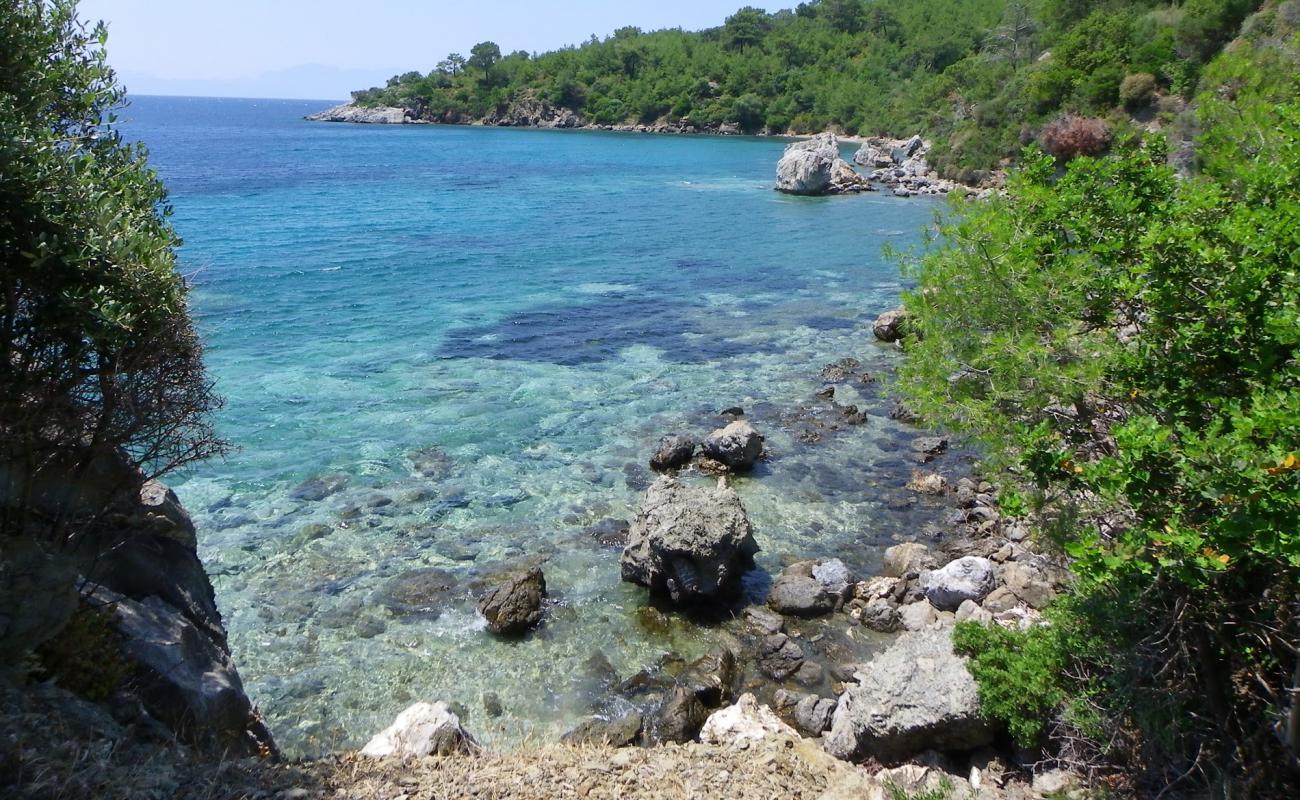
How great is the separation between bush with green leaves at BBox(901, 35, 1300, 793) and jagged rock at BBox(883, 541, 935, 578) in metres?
5.91

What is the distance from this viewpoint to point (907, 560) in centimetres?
1919

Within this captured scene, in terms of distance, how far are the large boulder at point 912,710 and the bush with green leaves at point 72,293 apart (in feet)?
35.3

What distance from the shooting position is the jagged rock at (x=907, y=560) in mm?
18891

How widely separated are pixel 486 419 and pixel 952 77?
13062 cm

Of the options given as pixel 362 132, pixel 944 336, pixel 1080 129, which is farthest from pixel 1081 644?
pixel 362 132

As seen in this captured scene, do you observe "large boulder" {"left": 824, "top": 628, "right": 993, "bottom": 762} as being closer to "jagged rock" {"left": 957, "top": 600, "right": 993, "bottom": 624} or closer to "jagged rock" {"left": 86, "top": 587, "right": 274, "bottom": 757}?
"jagged rock" {"left": 957, "top": 600, "right": 993, "bottom": 624}

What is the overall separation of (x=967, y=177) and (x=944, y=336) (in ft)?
259

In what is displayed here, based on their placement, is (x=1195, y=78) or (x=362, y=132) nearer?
(x=1195, y=78)

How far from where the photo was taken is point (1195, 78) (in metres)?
63.6

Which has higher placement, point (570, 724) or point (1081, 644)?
point (1081, 644)

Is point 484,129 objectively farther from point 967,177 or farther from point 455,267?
point 455,267

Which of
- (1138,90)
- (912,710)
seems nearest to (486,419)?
(912,710)

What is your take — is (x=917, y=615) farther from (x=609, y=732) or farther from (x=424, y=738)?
(x=424, y=738)

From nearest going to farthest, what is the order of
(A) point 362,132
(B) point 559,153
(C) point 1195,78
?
(C) point 1195,78
(B) point 559,153
(A) point 362,132
